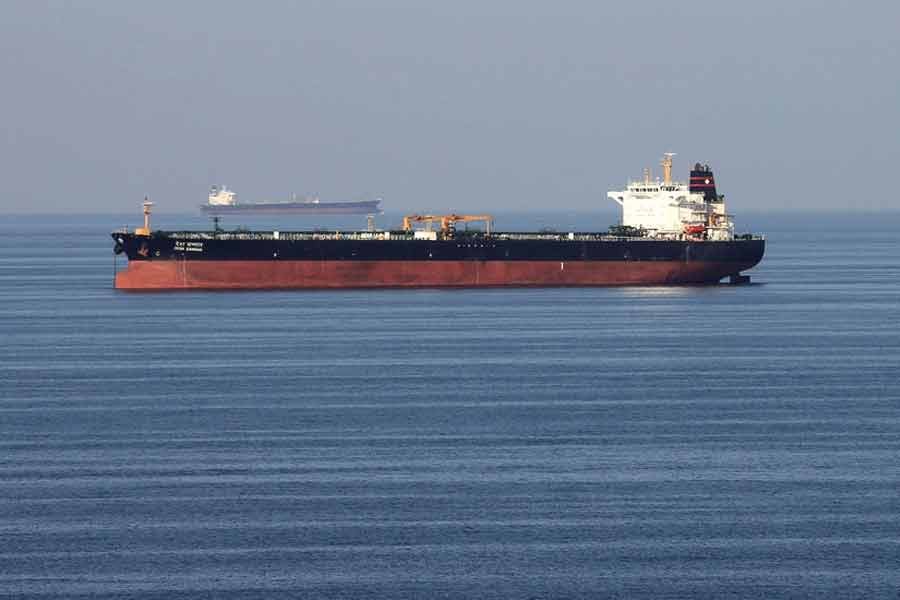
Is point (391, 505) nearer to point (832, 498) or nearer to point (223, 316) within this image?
point (832, 498)

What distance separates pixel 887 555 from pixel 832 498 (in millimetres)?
4525

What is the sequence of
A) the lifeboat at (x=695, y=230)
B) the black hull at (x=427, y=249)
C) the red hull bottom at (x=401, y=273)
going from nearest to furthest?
the black hull at (x=427, y=249) → the red hull bottom at (x=401, y=273) → the lifeboat at (x=695, y=230)

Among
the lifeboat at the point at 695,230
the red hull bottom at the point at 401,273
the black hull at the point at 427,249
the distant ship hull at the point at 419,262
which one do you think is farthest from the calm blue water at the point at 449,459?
the lifeboat at the point at 695,230

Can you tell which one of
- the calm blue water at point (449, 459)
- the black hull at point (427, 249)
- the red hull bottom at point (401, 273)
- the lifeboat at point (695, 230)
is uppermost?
the lifeboat at point (695, 230)

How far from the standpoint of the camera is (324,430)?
1682 inches

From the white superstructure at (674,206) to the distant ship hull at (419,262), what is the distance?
4268mm

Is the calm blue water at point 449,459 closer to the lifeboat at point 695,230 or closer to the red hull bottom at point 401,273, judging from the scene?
the red hull bottom at point 401,273

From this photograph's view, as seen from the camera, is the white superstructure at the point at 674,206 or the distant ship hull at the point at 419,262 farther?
the white superstructure at the point at 674,206

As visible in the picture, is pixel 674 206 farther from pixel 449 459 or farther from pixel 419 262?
pixel 449 459

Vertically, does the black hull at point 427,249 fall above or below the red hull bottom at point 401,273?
above

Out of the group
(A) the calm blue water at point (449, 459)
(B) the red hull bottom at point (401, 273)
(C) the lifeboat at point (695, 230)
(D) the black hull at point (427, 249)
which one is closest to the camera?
(A) the calm blue water at point (449, 459)

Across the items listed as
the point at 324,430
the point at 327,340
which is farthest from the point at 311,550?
the point at 327,340

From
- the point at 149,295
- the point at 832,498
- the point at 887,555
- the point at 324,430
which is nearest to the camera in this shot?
the point at 887,555

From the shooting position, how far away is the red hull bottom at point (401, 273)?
285 feet
